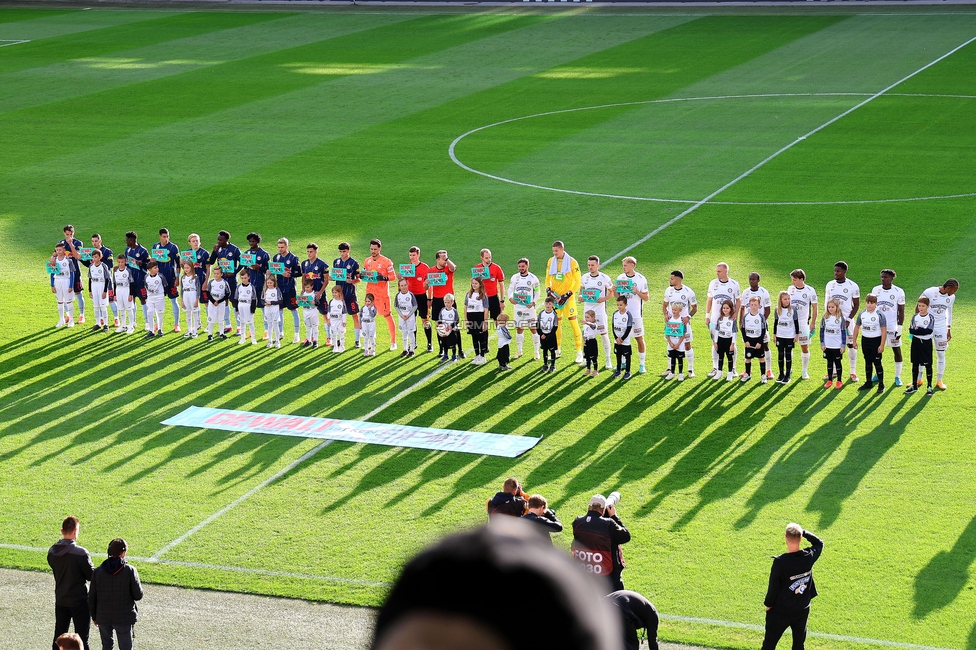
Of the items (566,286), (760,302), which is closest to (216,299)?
(566,286)

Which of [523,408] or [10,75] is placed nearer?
[523,408]

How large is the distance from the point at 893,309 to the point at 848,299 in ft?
2.48

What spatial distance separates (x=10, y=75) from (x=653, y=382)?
35.6 metres

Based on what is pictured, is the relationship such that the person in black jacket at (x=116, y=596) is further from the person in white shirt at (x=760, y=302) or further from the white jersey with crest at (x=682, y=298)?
the person in white shirt at (x=760, y=302)

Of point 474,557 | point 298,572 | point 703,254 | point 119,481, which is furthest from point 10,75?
point 474,557

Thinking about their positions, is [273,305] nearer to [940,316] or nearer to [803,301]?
[803,301]

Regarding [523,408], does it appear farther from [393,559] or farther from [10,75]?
[10,75]

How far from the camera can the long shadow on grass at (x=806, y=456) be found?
1456cm

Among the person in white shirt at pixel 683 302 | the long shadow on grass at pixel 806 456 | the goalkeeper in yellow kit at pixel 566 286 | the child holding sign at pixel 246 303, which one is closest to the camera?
the long shadow on grass at pixel 806 456

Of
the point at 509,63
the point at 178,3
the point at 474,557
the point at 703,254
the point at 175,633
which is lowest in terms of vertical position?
the point at 175,633

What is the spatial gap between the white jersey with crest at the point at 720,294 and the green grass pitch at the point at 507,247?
102 cm

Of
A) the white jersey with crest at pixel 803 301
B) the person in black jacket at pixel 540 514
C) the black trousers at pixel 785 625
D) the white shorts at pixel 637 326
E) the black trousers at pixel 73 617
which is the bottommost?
the black trousers at pixel 785 625

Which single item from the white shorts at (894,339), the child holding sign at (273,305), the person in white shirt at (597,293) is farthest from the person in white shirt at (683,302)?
the child holding sign at (273,305)

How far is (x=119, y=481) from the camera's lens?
1577 centimetres
